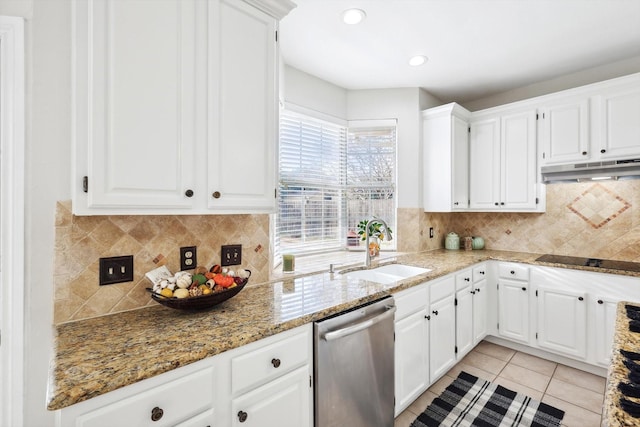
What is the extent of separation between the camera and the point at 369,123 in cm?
308

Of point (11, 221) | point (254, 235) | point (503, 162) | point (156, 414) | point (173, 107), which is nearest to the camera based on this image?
point (156, 414)

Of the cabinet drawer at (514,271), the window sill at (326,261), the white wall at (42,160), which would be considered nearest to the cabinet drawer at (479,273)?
the cabinet drawer at (514,271)

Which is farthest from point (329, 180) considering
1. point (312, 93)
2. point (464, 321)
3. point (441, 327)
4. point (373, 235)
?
point (464, 321)

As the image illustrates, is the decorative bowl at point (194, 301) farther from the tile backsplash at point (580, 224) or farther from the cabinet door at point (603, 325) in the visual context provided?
the tile backsplash at point (580, 224)

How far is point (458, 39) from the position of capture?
2.22 metres

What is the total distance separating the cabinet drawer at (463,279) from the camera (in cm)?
245

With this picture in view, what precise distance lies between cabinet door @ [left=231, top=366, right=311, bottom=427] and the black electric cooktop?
8.16ft

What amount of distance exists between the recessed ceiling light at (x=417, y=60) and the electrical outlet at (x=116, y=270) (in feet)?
8.21

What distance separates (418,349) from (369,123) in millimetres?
2149

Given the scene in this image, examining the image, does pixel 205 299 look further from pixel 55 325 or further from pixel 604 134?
pixel 604 134

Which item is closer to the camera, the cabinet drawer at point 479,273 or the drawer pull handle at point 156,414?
the drawer pull handle at point 156,414

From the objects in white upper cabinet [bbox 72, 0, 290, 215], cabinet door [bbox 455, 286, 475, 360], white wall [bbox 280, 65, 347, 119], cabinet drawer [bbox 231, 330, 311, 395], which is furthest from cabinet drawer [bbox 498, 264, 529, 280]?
white upper cabinet [bbox 72, 0, 290, 215]

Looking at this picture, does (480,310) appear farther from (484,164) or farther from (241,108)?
(241,108)

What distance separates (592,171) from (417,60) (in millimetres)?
1721
